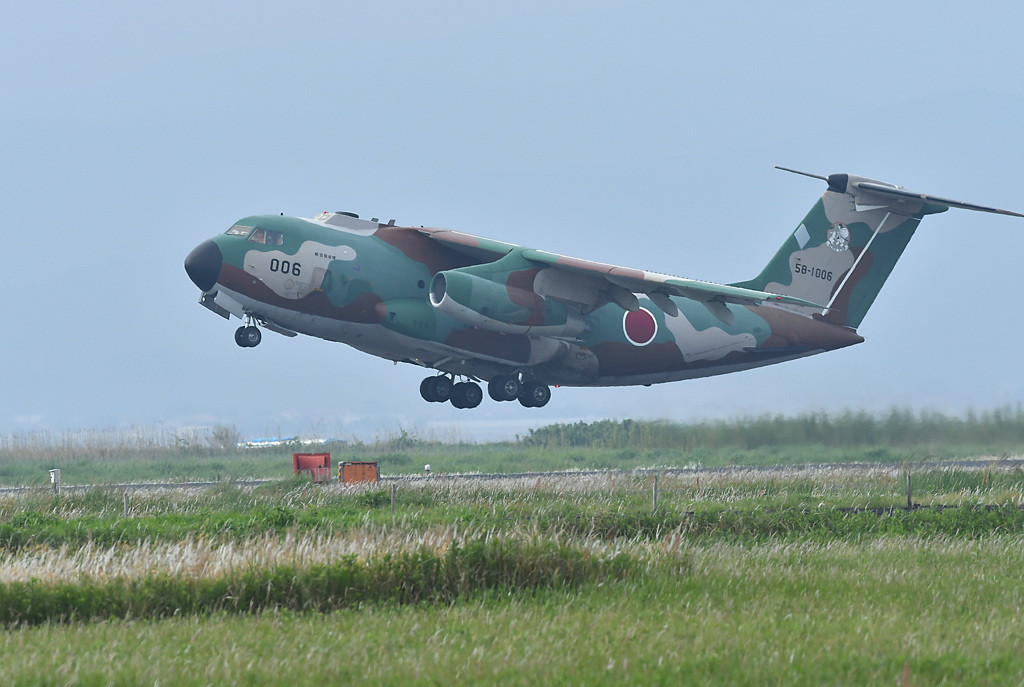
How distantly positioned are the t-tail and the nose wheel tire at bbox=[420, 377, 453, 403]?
10.9 meters

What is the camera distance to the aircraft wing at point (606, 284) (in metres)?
26.1

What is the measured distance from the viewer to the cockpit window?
25.9m

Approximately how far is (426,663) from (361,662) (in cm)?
48

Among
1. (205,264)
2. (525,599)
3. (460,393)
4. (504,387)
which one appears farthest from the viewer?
(460,393)

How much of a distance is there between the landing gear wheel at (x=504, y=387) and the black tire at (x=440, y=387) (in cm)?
131

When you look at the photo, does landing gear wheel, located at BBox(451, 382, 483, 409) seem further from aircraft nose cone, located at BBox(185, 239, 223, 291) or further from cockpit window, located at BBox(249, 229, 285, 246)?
aircraft nose cone, located at BBox(185, 239, 223, 291)

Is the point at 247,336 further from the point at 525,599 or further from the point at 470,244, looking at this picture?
the point at 525,599

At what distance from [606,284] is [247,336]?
31.6 feet

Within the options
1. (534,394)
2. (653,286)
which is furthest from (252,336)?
(653,286)

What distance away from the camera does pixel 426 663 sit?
7559 mm

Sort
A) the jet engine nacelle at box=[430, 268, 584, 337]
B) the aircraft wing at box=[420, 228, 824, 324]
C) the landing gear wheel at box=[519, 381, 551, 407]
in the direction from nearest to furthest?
1. the jet engine nacelle at box=[430, 268, 584, 337]
2. the aircraft wing at box=[420, 228, 824, 324]
3. the landing gear wheel at box=[519, 381, 551, 407]

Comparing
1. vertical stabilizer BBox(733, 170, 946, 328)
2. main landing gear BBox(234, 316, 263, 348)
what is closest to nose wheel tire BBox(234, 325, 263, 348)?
main landing gear BBox(234, 316, 263, 348)

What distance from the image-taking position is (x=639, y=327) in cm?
3019

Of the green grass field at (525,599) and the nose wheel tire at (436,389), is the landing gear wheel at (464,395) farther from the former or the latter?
the green grass field at (525,599)
